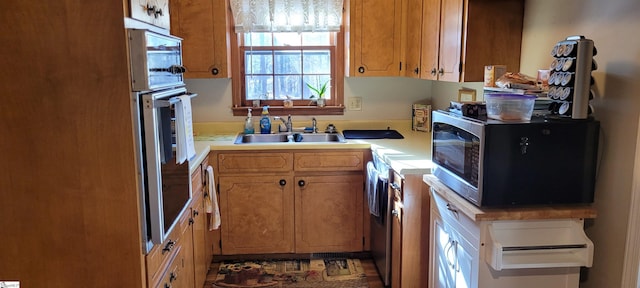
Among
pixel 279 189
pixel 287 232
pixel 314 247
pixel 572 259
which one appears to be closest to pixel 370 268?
pixel 314 247

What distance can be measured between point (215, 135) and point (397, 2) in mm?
1587

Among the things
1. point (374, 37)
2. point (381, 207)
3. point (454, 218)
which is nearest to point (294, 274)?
point (381, 207)

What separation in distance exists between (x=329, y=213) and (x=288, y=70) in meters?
1.18

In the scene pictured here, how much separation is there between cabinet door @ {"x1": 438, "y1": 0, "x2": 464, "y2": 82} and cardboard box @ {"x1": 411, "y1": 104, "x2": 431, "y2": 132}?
918 millimetres

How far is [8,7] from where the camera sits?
1.43 metres

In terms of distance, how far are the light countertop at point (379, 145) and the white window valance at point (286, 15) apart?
0.75 meters

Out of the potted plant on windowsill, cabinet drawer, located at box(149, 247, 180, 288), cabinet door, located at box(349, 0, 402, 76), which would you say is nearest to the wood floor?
cabinet drawer, located at box(149, 247, 180, 288)

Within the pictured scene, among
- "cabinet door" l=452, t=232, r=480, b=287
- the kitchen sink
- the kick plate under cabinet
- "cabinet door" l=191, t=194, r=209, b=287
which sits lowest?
"cabinet door" l=191, t=194, r=209, b=287

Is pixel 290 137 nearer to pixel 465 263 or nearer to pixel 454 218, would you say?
pixel 454 218

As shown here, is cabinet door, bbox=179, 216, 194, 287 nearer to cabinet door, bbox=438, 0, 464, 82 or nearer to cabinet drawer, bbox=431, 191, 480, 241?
cabinet drawer, bbox=431, 191, 480, 241

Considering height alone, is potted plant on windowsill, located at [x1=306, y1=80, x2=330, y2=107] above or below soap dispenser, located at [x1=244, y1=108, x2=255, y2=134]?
above

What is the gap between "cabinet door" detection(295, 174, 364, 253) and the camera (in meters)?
3.09

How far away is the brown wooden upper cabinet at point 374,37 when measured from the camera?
324 cm

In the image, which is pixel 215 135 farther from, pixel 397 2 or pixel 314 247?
pixel 397 2
